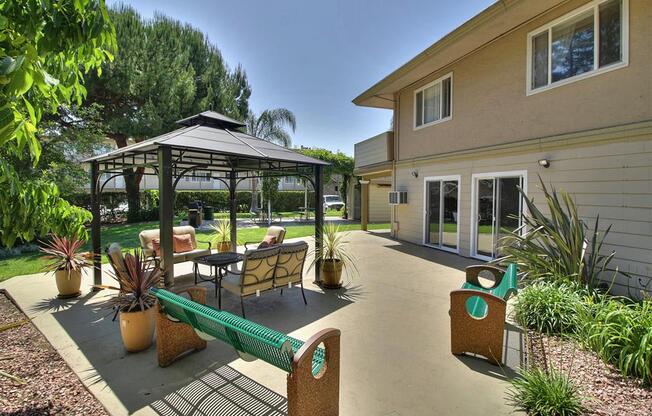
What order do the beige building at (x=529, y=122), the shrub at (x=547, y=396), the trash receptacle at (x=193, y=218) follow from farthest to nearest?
the trash receptacle at (x=193, y=218) → the beige building at (x=529, y=122) → the shrub at (x=547, y=396)

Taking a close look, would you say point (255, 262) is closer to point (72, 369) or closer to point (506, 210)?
point (72, 369)

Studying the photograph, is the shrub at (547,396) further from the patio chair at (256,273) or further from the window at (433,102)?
the window at (433,102)

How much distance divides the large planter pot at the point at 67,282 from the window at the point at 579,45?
33.5 feet

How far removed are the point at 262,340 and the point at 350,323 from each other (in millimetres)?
2581

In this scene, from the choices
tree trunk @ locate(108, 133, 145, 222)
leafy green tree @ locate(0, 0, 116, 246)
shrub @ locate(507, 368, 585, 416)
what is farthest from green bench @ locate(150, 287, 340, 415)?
tree trunk @ locate(108, 133, 145, 222)

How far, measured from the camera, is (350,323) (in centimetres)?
480

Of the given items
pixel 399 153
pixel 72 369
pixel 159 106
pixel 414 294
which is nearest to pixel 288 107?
pixel 159 106

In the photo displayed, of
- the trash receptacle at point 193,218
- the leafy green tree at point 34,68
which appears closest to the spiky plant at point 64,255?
the leafy green tree at point 34,68

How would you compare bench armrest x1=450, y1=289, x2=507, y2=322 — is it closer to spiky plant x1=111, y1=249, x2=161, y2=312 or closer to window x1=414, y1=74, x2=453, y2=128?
spiky plant x1=111, y1=249, x2=161, y2=312

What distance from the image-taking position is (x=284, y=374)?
337cm

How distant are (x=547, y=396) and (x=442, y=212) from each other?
8424 mm

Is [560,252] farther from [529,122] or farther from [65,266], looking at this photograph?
[65,266]

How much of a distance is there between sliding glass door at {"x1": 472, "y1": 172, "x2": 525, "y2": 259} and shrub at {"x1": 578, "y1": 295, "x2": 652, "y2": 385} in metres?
4.67

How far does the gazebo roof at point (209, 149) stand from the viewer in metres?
5.15
